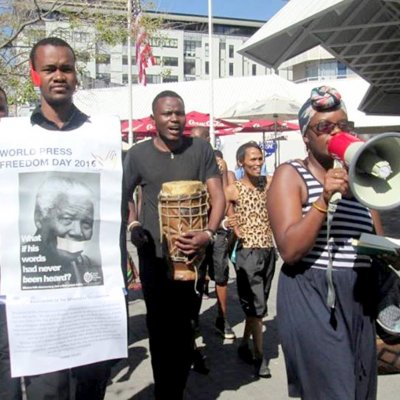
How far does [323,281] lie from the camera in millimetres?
2535

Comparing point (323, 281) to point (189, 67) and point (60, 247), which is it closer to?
point (60, 247)

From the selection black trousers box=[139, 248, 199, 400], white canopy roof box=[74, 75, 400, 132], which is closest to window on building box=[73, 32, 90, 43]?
black trousers box=[139, 248, 199, 400]

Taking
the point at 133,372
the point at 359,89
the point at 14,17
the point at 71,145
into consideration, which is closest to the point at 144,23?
the point at 14,17

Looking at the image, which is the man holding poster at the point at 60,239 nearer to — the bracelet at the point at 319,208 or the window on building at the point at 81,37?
the bracelet at the point at 319,208

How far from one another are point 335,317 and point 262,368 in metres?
2.56

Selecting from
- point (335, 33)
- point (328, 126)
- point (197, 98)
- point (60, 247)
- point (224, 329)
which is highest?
point (197, 98)

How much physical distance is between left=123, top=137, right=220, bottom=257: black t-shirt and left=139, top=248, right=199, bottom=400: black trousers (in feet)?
0.68

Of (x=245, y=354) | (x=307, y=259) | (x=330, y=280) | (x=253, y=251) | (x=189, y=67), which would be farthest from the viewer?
(x=189, y=67)

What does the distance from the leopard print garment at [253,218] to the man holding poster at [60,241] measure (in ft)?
8.75

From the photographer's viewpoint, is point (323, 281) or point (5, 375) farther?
point (5, 375)

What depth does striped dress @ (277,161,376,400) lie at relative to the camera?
8.26ft

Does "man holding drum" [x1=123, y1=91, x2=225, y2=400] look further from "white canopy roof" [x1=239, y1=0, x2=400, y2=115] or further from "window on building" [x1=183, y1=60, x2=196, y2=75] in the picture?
"window on building" [x1=183, y1=60, x2=196, y2=75]

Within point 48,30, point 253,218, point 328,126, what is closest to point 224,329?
point 253,218

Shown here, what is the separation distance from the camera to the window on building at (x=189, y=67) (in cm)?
10778
